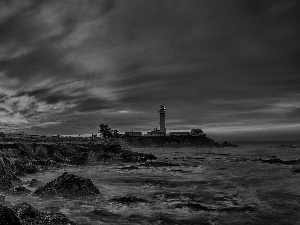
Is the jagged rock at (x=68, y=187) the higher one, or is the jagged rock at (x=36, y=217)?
the jagged rock at (x=36, y=217)

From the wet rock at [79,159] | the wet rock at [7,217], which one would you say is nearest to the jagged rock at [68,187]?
the wet rock at [7,217]

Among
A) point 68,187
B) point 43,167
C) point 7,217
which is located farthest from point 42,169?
point 7,217

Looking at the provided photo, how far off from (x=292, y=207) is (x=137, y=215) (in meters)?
8.35

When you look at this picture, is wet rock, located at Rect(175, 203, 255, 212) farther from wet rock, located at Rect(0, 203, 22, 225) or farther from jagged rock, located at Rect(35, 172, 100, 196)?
wet rock, located at Rect(0, 203, 22, 225)

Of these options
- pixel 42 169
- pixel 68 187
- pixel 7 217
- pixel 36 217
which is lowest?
pixel 42 169

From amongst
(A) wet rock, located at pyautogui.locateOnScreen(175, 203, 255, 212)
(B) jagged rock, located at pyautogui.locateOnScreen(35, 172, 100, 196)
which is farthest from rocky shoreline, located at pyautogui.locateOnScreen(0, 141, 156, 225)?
(A) wet rock, located at pyautogui.locateOnScreen(175, 203, 255, 212)

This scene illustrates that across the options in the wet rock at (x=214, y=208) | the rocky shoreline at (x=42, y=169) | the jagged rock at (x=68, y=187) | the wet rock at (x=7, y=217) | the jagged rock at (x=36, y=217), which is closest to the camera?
the wet rock at (x=7, y=217)

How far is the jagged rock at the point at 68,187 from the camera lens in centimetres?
1557

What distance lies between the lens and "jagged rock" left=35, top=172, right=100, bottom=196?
613 inches

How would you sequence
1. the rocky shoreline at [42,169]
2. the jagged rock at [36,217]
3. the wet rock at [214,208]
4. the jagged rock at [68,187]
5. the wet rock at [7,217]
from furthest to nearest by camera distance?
the jagged rock at [68,187], the wet rock at [214,208], the rocky shoreline at [42,169], the jagged rock at [36,217], the wet rock at [7,217]

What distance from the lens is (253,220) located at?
11797 millimetres

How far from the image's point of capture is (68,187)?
15820 millimetres

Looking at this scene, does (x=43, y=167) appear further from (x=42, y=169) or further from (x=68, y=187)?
(x=68, y=187)

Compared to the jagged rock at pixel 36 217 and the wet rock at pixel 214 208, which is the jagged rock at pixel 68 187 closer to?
the wet rock at pixel 214 208
